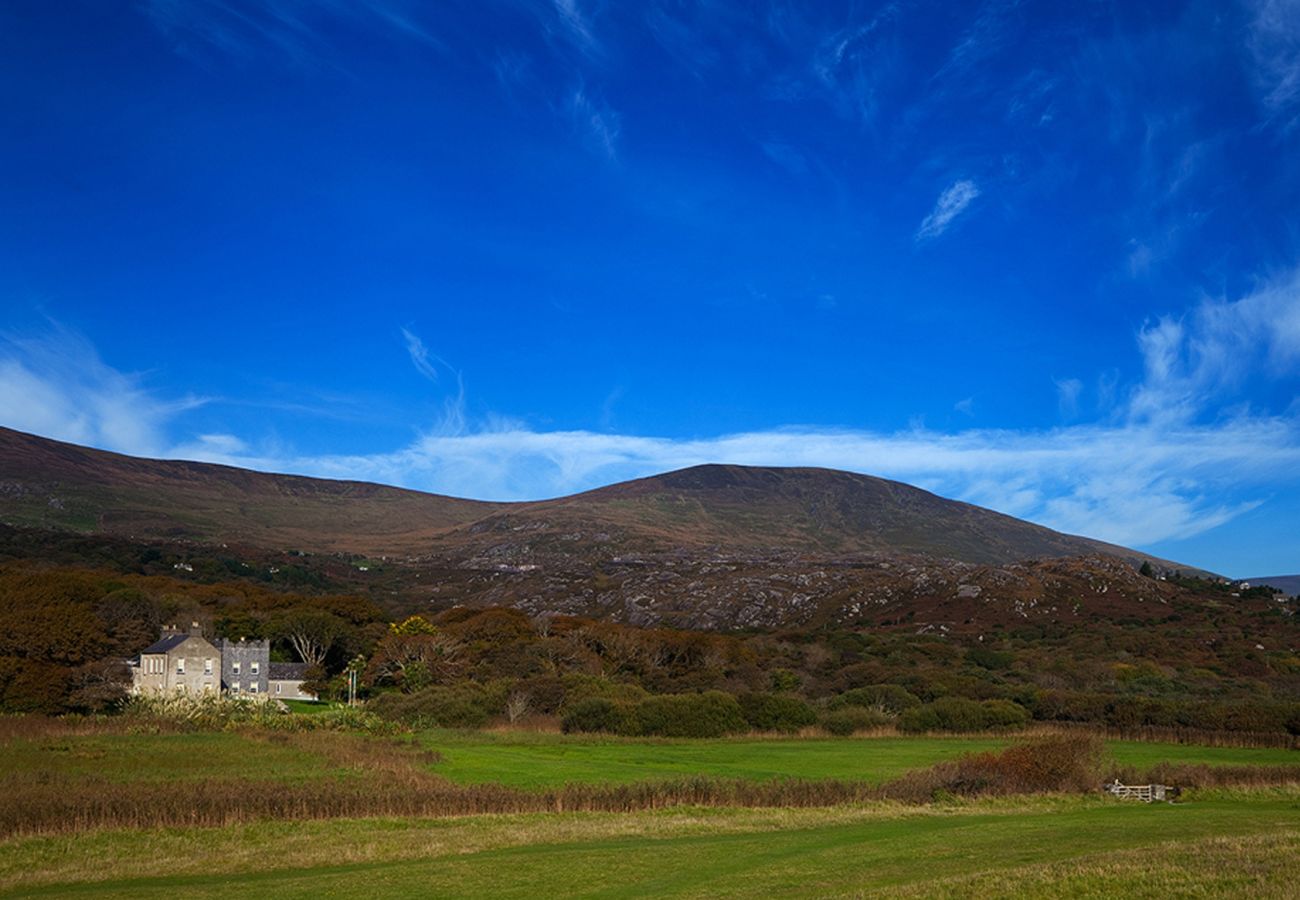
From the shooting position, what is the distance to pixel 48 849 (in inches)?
950

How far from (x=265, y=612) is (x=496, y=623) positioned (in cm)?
2510

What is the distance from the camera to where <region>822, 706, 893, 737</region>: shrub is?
64062 mm

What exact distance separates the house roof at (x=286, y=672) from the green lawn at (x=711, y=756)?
33.1 metres

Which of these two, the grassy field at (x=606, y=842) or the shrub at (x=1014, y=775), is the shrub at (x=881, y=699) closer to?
the grassy field at (x=606, y=842)

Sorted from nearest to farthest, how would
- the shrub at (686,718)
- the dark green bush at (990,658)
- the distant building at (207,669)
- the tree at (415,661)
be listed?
the shrub at (686,718)
the distant building at (207,669)
the tree at (415,661)
the dark green bush at (990,658)

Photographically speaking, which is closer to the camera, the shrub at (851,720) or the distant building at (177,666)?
the shrub at (851,720)

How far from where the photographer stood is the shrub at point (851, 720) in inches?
2522

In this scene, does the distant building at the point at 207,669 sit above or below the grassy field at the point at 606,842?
above

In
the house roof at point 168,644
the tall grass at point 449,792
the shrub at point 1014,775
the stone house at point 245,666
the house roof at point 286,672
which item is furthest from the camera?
the house roof at point 286,672

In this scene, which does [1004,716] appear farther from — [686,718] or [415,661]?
[415,661]

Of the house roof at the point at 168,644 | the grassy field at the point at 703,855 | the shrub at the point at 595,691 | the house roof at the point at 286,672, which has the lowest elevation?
the grassy field at the point at 703,855

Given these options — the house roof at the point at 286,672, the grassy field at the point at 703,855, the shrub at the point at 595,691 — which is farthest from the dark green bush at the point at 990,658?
the grassy field at the point at 703,855

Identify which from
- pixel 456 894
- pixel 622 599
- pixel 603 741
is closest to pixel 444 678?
pixel 603 741

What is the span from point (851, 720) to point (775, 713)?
489cm
